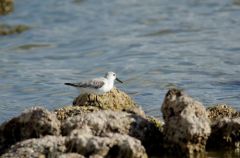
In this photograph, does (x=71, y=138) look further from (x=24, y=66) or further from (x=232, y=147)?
(x=24, y=66)

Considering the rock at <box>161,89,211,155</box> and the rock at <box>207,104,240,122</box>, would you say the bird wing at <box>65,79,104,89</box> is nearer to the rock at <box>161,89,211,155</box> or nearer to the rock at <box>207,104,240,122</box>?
the rock at <box>207,104,240,122</box>

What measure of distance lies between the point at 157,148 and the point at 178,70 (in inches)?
278

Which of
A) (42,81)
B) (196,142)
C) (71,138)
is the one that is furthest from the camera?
(42,81)

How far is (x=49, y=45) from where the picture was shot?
20.0m

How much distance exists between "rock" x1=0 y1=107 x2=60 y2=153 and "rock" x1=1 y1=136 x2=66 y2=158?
15.9 inches

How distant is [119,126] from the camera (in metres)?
8.87

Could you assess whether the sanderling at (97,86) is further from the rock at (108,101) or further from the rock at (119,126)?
the rock at (119,126)

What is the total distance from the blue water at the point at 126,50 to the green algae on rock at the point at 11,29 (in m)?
0.31

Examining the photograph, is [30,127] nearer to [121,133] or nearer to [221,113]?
[121,133]

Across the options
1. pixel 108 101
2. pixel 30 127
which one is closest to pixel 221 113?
pixel 108 101

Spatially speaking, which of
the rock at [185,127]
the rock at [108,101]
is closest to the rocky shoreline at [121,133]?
the rock at [185,127]

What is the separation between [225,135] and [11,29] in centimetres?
1335

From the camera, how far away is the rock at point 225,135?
9195mm

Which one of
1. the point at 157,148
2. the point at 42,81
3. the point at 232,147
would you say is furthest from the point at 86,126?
the point at 42,81
